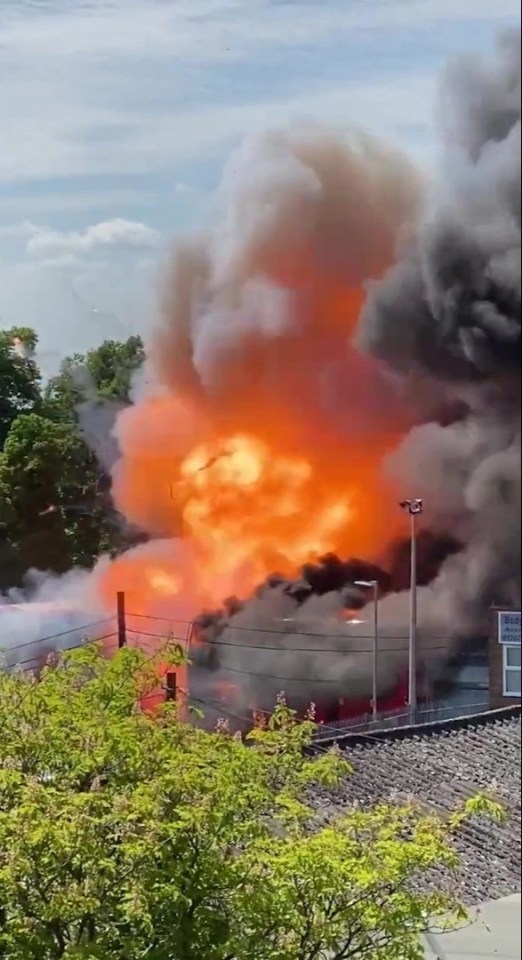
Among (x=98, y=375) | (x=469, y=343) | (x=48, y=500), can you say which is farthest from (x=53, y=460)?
(x=469, y=343)

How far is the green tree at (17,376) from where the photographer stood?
3.20 meters

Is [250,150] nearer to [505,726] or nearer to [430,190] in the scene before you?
[430,190]

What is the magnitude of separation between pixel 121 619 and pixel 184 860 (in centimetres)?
62

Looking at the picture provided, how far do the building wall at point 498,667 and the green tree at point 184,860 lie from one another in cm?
49

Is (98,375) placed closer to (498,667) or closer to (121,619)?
(121,619)

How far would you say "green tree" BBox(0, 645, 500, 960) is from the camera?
2646 mm

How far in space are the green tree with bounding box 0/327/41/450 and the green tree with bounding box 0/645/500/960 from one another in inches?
27.2

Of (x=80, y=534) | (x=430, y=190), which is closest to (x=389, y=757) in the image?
(x=80, y=534)

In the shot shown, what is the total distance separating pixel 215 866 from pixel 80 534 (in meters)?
0.80

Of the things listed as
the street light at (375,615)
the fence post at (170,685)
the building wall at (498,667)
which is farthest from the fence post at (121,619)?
the building wall at (498,667)

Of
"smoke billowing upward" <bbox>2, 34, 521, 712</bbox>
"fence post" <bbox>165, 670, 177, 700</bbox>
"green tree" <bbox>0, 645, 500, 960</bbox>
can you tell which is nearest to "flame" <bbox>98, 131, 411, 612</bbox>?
"smoke billowing upward" <bbox>2, 34, 521, 712</bbox>

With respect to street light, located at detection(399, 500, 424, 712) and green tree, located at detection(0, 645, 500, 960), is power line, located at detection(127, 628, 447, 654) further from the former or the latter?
green tree, located at detection(0, 645, 500, 960)

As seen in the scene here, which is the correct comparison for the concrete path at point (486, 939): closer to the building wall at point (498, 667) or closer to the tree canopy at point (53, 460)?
the building wall at point (498, 667)

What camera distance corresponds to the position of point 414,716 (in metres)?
3.25
